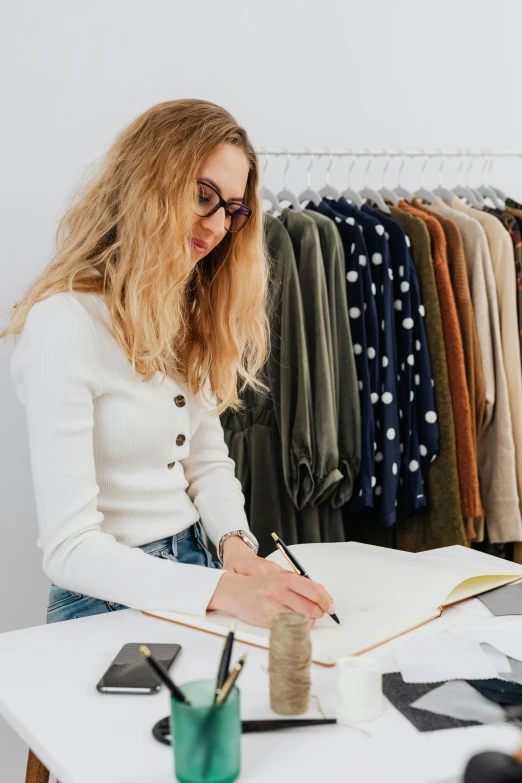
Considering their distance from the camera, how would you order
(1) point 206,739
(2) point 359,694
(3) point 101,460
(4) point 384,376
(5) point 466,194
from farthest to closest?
(5) point 466,194 < (4) point 384,376 < (3) point 101,460 < (2) point 359,694 < (1) point 206,739

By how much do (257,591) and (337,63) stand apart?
182 centimetres

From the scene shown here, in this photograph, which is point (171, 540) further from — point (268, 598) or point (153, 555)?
point (268, 598)

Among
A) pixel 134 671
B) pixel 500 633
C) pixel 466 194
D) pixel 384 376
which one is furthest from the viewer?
pixel 466 194

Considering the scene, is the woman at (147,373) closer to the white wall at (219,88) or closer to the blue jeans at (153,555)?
the blue jeans at (153,555)

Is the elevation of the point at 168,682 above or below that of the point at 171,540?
above

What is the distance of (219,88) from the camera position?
2.20 metres

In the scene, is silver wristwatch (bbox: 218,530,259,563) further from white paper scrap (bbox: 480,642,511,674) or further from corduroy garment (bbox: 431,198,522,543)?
corduroy garment (bbox: 431,198,522,543)

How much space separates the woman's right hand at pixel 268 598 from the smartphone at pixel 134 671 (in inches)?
4.3

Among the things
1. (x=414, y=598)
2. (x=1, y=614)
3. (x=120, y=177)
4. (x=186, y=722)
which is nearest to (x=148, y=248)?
(x=120, y=177)

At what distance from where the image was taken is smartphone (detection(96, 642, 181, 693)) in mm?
862

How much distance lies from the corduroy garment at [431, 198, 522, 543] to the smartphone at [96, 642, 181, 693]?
136 cm

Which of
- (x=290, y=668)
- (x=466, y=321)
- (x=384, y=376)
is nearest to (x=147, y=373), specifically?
(x=290, y=668)

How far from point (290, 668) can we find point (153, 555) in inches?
21.9

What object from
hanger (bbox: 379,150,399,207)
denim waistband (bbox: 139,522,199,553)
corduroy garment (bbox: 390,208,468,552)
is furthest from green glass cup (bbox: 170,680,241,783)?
hanger (bbox: 379,150,399,207)
